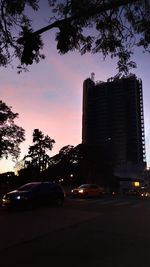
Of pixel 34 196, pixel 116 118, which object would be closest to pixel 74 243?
pixel 34 196

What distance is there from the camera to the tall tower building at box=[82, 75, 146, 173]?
5872 inches

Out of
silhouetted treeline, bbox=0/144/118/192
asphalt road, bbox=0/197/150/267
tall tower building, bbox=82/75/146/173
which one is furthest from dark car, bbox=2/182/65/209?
tall tower building, bbox=82/75/146/173

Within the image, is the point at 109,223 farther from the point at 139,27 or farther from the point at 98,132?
the point at 98,132

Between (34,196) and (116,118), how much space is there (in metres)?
146

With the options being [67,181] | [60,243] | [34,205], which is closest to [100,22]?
[60,243]

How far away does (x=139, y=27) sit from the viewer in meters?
8.71

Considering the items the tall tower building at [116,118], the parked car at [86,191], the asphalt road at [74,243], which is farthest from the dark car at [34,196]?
the tall tower building at [116,118]

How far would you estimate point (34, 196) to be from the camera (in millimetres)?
13727

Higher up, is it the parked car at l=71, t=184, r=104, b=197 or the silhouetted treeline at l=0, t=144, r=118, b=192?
the silhouetted treeline at l=0, t=144, r=118, b=192

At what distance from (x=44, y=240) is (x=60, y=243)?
53 centimetres

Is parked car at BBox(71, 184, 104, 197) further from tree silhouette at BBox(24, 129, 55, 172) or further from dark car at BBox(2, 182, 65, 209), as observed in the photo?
tree silhouette at BBox(24, 129, 55, 172)

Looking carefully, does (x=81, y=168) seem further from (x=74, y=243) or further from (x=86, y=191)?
(x=74, y=243)

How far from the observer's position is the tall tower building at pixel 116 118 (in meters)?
149

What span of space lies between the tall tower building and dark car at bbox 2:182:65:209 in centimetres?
13286
